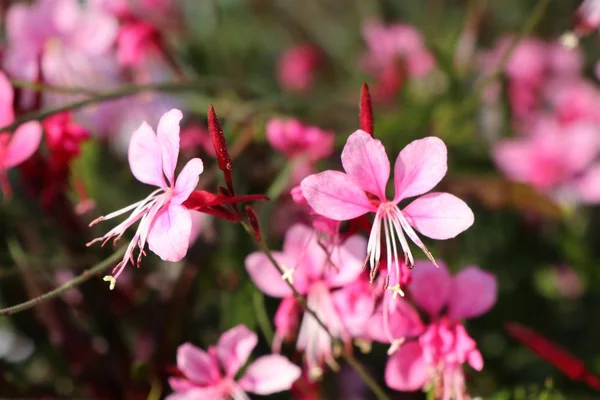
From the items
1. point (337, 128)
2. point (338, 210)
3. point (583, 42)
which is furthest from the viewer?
point (583, 42)

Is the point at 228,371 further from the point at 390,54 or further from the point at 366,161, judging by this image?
the point at 390,54

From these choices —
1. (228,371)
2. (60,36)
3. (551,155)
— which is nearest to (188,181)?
(228,371)

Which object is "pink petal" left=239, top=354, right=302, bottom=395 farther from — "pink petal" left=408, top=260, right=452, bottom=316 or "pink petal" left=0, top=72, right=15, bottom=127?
"pink petal" left=0, top=72, right=15, bottom=127

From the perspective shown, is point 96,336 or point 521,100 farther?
point 521,100

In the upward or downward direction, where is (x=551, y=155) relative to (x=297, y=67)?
downward

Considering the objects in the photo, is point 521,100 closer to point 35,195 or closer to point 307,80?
point 307,80

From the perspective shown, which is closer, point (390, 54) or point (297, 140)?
point (297, 140)

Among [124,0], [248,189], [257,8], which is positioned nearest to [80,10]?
[124,0]
